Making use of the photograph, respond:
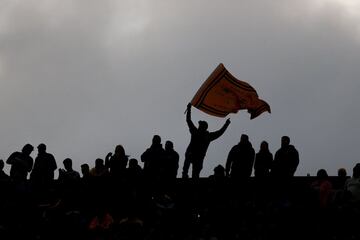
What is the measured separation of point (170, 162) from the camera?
89.6 feet

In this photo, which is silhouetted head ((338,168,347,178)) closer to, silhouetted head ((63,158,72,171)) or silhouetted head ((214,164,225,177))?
silhouetted head ((214,164,225,177))

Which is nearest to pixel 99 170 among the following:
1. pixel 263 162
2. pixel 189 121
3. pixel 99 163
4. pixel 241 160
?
pixel 99 163

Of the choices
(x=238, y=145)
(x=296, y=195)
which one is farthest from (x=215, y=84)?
(x=296, y=195)

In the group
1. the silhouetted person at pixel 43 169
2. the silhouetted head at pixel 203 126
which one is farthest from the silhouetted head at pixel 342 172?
the silhouetted person at pixel 43 169

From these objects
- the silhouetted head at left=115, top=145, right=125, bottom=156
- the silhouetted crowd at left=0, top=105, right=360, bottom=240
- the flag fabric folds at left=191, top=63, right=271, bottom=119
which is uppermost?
the flag fabric folds at left=191, top=63, right=271, bottom=119

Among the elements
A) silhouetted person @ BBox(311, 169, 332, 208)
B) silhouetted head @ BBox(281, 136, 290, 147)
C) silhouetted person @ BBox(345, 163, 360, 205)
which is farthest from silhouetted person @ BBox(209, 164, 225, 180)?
silhouetted person @ BBox(345, 163, 360, 205)

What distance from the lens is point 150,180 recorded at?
88.6 feet

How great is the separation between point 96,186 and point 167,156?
6.54ft

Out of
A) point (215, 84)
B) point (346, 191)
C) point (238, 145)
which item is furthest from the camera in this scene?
point (215, 84)

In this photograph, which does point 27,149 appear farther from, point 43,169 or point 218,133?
point 218,133

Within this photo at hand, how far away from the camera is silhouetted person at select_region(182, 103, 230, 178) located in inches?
1098

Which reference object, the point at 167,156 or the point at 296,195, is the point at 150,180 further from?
the point at 296,195

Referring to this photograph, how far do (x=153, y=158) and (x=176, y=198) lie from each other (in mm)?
1201

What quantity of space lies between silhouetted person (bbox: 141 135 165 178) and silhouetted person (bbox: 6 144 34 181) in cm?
292
